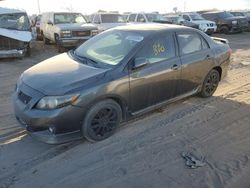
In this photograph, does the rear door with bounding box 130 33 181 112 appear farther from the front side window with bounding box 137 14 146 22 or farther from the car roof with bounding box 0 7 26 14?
the front side window with bounding box 137 14 146 22

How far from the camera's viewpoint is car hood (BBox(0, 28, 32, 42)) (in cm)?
1249

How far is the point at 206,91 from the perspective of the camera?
269 inches

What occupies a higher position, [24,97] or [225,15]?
[24,97]

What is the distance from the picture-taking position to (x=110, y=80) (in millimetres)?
4828

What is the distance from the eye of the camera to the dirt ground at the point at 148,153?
13.0ft

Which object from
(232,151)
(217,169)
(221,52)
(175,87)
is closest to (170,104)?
(175,87)

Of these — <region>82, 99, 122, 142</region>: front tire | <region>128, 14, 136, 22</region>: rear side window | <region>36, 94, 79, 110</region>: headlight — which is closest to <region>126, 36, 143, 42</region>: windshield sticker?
<region>82, 99, 122, 142</region>: front tire

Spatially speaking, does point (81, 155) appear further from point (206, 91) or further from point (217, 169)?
point (206, 91)

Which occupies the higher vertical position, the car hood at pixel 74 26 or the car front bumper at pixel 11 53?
the car hood at pixel 74 26

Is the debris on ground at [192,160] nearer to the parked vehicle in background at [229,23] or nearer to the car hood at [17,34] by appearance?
the car hood at [17,34]

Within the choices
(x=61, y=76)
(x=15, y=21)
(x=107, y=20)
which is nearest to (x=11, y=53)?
(x=15, y=21)

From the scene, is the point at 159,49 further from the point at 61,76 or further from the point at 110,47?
the point at 61,76

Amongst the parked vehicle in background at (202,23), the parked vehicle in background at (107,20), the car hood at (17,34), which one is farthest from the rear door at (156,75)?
the parked vehicle in background at (202,23)

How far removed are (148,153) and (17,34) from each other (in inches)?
390
